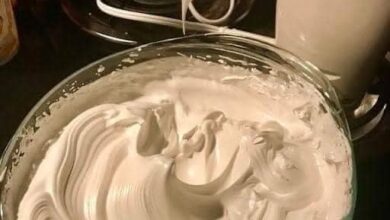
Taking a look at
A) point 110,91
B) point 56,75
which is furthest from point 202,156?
point 56,75

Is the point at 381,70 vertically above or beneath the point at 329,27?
beneath

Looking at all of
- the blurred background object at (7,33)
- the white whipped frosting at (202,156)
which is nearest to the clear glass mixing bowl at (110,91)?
the white whipped frosting at (202,156)

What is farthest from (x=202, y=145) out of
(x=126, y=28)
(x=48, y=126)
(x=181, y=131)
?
(x=126, y=28)

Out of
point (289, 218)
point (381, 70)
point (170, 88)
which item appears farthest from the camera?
point (381, 70)

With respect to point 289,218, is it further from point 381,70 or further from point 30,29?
point 30,29

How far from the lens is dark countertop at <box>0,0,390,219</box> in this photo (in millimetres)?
817

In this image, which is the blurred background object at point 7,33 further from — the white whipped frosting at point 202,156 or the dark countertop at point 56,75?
the white whipped frosting at point 202,156

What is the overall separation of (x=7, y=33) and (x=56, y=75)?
7cm

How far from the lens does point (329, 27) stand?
78 cm

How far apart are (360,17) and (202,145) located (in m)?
0.18

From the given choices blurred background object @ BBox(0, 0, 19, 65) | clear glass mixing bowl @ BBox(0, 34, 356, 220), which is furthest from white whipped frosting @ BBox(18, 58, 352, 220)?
blurred background object @ BBox(0, 0, 19, 65)

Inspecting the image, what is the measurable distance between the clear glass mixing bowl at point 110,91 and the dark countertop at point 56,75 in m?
0.11

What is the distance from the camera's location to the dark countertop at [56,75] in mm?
817

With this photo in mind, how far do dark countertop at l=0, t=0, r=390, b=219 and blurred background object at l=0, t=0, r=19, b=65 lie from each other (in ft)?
0.03
